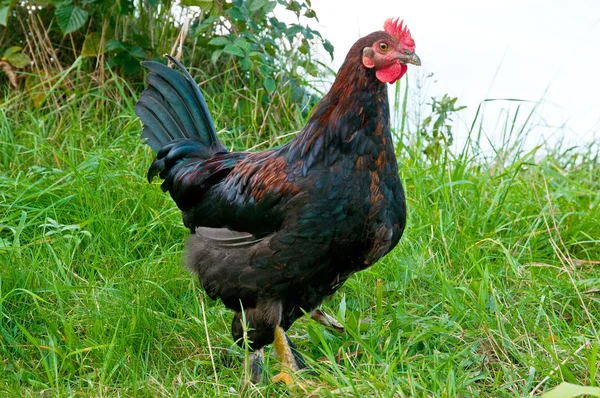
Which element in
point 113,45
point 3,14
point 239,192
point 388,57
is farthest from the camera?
point 113,45

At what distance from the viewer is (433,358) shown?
3514 millimetres

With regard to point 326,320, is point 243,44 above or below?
above

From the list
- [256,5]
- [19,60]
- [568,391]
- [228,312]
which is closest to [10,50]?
[19,60]

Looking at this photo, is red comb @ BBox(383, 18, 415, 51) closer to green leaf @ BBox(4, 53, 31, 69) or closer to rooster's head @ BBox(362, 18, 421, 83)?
rooster's head @ BBox(362, 18, 421, 83)

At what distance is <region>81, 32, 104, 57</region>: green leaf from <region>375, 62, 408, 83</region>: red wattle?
2.92 meters

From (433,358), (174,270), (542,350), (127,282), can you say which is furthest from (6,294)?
(542,350)

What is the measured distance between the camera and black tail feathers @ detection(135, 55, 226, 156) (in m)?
4.12

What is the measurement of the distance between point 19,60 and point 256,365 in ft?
10.1

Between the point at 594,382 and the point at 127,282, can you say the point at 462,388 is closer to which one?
the point at 594,382

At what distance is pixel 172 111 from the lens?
413 cm

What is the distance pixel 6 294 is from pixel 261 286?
1.26 meters

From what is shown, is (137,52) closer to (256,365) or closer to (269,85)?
(269,85)

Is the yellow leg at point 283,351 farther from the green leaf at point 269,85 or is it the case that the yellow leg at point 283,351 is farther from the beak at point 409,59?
the green leaf at point 269,85

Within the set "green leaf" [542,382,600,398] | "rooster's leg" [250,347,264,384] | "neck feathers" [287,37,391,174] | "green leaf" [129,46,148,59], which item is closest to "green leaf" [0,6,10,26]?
"green leaf" [129,46,148,59]
